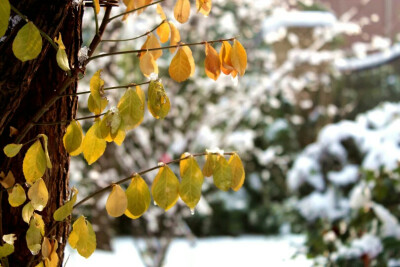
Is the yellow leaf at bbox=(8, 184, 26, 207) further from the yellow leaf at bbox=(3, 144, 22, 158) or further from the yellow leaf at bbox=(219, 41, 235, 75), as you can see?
the yellow leaf at bbox=(219, 41, 235, 75)

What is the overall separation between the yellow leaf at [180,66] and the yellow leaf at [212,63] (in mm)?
34

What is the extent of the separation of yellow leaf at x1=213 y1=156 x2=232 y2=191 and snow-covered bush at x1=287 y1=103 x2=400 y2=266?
1.87 meters

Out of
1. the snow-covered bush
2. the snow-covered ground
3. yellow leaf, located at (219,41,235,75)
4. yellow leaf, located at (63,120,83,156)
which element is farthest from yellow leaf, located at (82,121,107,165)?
the snow-covered ground

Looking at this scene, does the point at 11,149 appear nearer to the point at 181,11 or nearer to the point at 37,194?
the point at 37,194

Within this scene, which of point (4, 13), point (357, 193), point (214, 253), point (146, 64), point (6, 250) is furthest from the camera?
point (214, 253)

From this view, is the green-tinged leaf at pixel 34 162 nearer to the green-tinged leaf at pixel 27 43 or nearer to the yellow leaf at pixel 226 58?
the green-tinged leaf at pixel 27 43

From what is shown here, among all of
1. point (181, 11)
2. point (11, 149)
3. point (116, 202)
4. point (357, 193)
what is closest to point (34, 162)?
point (11, 149)

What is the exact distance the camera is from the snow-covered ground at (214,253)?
18.9 ft

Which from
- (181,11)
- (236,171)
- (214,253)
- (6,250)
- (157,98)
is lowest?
(214,253)

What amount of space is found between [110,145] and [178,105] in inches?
27.4

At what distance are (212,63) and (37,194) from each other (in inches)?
13.9

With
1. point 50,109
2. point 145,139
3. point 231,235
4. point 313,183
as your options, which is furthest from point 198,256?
point 50,109

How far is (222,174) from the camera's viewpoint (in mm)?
902

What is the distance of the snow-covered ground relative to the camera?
5.76m
